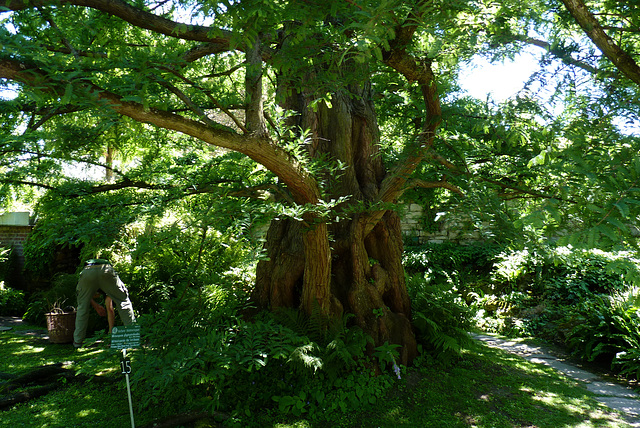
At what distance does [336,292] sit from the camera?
588cm

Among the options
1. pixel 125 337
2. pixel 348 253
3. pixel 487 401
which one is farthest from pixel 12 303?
pixel 487 401

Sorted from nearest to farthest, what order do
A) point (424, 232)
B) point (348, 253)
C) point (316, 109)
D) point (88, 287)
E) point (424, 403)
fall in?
point (316, 109), point (424, 403), point (348, 253), point (88, 287), point (424, 232)

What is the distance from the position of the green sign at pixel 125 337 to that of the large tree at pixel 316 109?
1.49m

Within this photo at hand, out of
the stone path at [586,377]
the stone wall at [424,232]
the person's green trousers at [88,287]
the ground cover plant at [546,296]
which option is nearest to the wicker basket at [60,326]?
the person's green trousers at [88,287]

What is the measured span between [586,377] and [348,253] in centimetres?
379

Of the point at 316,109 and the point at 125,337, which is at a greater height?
the point at 316,109

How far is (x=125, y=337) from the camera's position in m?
3.96

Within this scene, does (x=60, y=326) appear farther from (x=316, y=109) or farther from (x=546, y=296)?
(x=546, y=296)

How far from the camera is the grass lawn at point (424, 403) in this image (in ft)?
14.4

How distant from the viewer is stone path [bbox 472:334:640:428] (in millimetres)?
5078

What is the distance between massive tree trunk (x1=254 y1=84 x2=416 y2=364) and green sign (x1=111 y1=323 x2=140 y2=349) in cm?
193

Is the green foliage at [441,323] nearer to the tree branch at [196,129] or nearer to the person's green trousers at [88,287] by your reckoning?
the tree branch at [196,129]

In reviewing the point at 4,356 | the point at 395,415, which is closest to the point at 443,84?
the point at 395,415

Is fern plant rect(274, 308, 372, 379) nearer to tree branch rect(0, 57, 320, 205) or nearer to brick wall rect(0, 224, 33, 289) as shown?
tree branch rect(0, 57, 320, 205)
